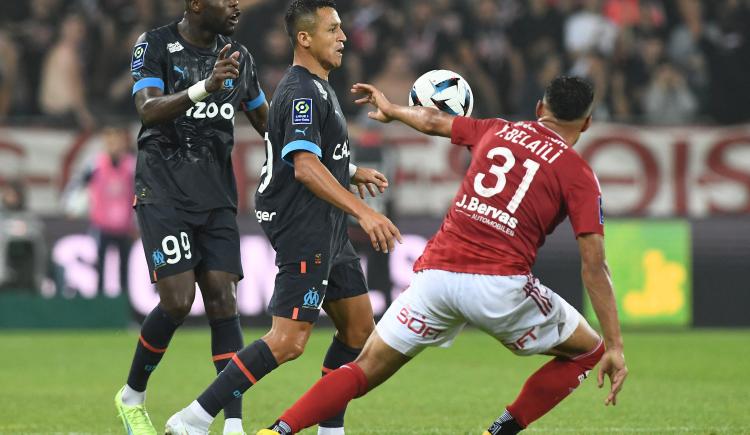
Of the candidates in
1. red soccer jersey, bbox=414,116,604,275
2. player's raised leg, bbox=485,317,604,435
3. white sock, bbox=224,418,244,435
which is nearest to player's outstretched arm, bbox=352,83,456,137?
red soccer jersey, bbox=414,116,604,275

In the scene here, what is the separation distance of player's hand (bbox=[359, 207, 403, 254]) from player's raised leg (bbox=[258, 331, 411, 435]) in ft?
1.40

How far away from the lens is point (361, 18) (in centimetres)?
1762

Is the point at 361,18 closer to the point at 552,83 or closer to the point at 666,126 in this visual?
the point at 666,126

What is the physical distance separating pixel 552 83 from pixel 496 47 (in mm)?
11444

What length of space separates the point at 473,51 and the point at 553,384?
11381 mm

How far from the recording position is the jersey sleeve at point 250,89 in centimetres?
721

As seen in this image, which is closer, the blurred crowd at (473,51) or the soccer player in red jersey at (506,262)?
the soccer player in red jersey at (506,262)

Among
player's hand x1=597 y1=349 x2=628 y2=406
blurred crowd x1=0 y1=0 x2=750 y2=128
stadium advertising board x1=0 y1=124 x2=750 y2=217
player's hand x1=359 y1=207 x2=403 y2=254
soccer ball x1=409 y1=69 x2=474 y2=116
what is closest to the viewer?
player's hand x1=597 y1=349 x2=628 y2=406

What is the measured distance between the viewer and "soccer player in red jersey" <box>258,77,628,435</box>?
5781 mm

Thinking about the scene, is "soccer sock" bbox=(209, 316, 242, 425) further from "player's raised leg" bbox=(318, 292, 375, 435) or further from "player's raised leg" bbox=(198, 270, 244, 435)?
"player's raised leg" bbox=(318, 292, 375, 435)

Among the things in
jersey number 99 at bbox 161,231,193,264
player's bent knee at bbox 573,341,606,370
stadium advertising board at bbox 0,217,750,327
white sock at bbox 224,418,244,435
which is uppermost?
jersey number 99 at bbox 161,231,193,264

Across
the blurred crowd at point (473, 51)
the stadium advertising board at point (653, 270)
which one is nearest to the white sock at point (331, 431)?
the stadium advertising board at point (653, 270)

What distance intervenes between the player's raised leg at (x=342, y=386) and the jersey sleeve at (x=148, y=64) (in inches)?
74.0

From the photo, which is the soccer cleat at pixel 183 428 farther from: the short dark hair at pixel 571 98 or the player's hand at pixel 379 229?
the short dark hair at pixel 571 98
